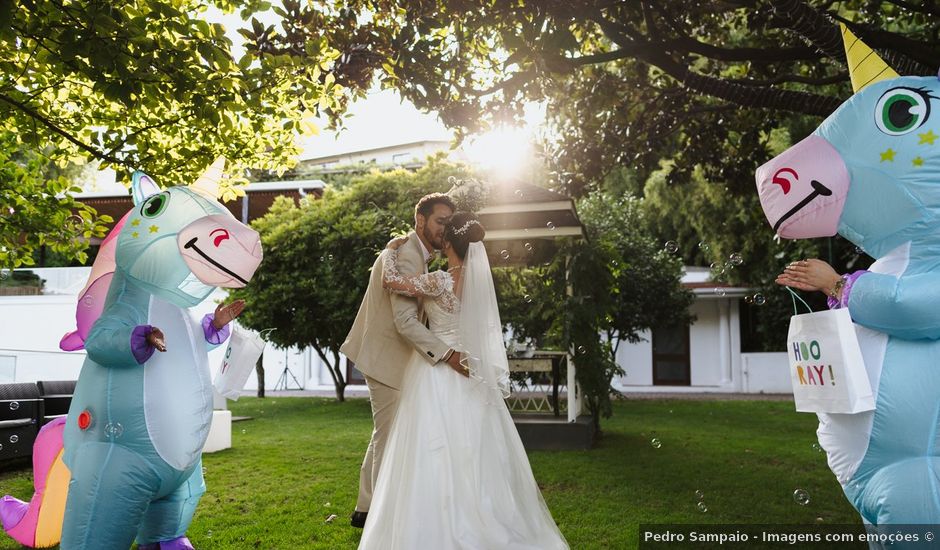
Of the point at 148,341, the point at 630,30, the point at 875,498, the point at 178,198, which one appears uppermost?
the point at 630,30

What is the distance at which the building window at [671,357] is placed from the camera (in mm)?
22781

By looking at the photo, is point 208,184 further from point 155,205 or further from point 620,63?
point 620,63

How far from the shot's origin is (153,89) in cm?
419

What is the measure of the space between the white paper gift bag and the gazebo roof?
5.35 metres

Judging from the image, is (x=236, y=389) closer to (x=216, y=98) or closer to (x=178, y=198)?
(x=178, y=198)

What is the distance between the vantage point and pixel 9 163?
6.27m

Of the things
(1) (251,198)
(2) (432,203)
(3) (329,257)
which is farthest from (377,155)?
(2) (432,203)

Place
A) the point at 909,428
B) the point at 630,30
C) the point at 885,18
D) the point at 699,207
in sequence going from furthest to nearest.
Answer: the point at 699,207
the point at 885,18
the point at 630,30
the point at 909,428

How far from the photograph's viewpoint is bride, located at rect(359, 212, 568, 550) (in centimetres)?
362

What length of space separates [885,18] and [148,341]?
8.81m

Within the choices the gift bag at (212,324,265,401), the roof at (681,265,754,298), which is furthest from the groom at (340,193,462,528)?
the roof at (681,265,754,298)

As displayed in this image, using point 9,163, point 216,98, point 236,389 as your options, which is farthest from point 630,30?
point 9,163

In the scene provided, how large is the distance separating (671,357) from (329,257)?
13268mm

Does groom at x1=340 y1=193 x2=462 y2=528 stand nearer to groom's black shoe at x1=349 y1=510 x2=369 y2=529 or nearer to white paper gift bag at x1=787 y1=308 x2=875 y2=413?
groom's black shoe at x1=349 y1=510 x2=369 y2=529
